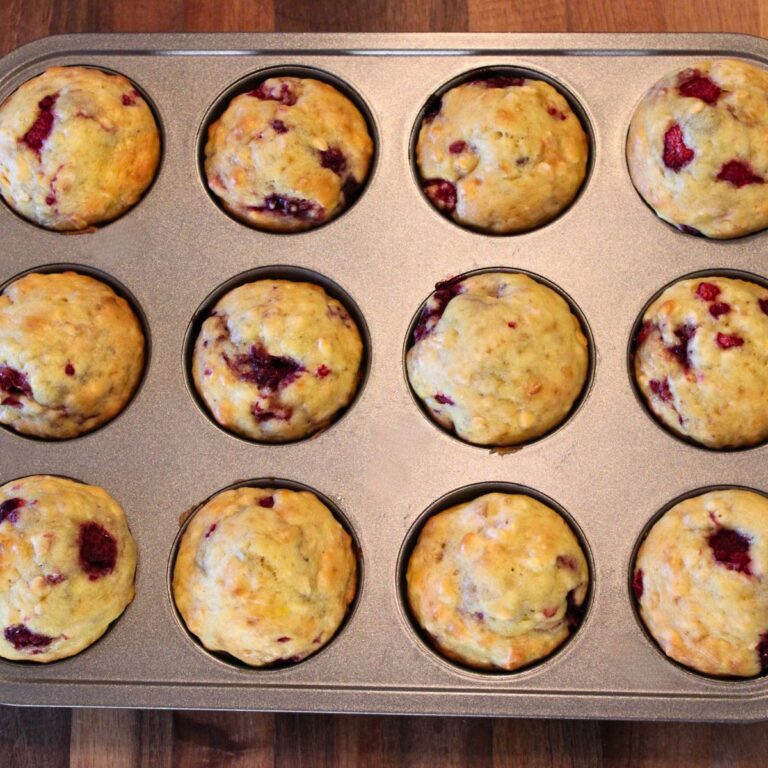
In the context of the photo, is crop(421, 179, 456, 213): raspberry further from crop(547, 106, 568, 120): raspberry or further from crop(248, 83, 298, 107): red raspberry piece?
crop(248, 83, 298, 107): red raspberry piece

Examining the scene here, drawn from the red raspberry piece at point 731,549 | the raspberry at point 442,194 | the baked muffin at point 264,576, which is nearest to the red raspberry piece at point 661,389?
the red raspberry piece at point 731,549

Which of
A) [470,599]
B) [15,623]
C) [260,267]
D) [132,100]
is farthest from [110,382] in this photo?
[470,599]

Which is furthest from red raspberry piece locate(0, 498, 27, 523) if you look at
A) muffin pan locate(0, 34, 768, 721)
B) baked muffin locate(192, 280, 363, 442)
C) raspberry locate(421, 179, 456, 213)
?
raspberry locate(421, 179, 456, 213)

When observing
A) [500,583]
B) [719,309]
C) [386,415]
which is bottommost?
[500,583]

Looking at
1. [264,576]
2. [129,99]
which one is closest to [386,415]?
[264,576]

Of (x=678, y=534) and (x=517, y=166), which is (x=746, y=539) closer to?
(x=678, y=534)

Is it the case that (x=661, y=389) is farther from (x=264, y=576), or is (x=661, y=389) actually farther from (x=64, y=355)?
(x=64, y=355)
